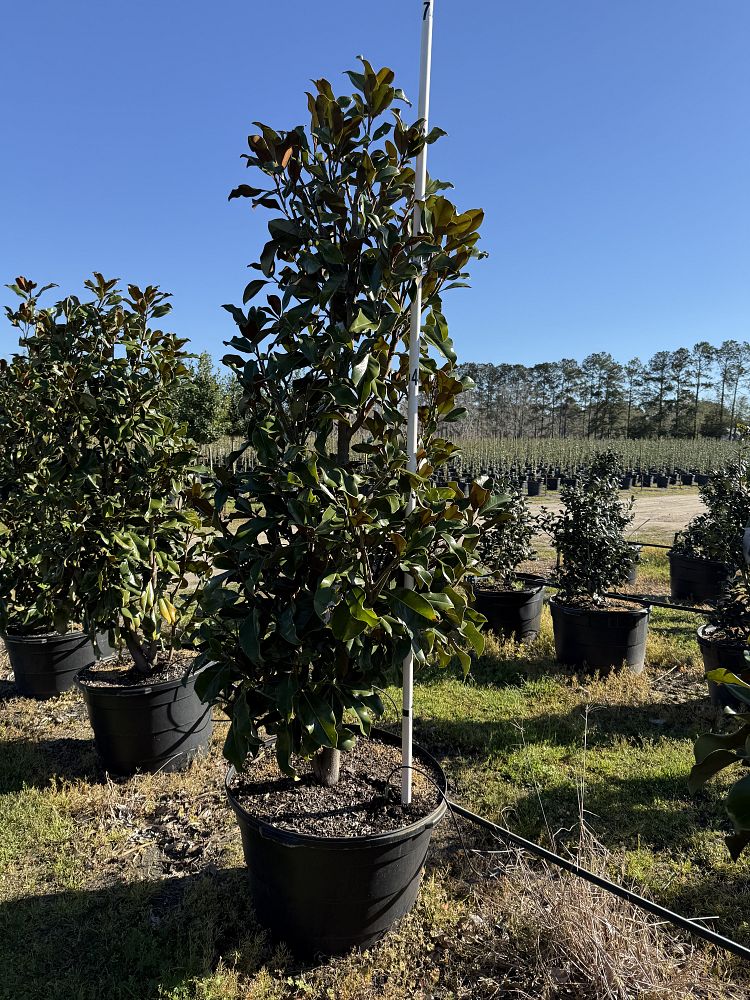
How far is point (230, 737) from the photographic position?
76.6 inches

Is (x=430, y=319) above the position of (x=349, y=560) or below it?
above

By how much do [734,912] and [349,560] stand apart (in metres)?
2.02

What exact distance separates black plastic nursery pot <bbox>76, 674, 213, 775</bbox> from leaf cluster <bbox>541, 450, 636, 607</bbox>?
9.92ft

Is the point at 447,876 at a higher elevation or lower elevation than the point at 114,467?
lower

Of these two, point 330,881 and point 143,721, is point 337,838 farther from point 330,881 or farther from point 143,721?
point 143,721

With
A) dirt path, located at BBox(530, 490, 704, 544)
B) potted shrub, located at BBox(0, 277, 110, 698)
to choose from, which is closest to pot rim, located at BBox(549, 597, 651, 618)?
potted shrub, located at BBox(0, 277, 110, 698)

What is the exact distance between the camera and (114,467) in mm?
3436

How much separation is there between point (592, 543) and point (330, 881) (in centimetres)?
351

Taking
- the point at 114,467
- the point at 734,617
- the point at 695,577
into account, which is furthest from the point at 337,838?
the point at 695,577

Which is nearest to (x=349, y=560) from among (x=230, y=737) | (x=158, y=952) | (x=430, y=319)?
(x=230, y=737)

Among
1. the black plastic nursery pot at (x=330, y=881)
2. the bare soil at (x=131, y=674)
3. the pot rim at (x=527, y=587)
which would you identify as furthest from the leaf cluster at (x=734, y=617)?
the bare soil at (x=131, y=674)

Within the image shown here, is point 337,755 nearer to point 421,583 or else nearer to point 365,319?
point 421,583

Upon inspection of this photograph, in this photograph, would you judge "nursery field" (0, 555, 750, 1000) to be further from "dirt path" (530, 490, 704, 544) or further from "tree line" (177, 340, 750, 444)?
"tree line" (177, 340, 750, 444)

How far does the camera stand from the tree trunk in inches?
90.0
